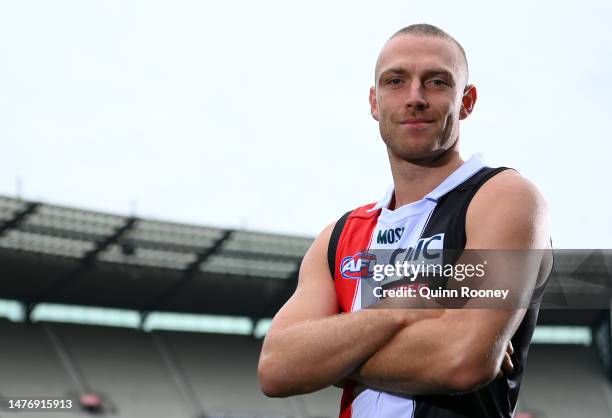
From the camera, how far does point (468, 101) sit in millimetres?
2645

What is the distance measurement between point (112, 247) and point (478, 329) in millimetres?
23068

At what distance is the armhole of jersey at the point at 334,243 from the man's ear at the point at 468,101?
568 mm

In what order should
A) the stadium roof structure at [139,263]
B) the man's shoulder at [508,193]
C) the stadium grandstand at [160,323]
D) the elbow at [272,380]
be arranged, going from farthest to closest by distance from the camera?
the stadium grandstand at [160,323] < the stadium roof structure at [139,263] < the elbow at [272,380] < the man's shoulder at [508,193]

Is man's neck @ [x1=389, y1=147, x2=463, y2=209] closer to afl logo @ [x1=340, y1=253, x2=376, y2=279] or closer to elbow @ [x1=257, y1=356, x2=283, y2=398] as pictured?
afl logo @ [x1=340, y1=253, x2=376, y2=279]

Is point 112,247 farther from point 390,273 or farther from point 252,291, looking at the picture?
point 390,273

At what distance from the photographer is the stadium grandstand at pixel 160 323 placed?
23781 millimetres

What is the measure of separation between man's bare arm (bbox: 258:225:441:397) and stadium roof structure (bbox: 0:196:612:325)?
20.7 m

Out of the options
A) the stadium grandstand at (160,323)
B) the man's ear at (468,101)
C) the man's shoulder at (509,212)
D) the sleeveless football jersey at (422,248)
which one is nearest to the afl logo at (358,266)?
the sleeveless football jersey at (422,248)

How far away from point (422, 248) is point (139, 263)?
2368 cm

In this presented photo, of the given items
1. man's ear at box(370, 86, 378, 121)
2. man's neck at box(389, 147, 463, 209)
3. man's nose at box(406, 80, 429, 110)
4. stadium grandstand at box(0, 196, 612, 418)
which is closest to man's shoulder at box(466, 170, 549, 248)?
man's neck at box(389, 147, 463, 209)

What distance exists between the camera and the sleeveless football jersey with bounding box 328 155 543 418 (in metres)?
2.20

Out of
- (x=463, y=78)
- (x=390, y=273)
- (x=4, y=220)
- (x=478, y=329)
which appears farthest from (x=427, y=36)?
(x=4, y=220)

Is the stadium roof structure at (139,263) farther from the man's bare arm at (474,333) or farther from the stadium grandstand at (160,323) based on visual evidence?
the man's bare arm at (474,333)

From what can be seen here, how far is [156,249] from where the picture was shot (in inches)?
977
